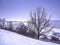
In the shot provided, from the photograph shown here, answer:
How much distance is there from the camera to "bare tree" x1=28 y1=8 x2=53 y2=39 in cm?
170

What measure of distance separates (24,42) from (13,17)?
23.5 inches

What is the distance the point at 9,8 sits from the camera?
191cm

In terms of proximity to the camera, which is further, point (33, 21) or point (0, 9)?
point (0, 9)

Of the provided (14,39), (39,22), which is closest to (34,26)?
(39,22)

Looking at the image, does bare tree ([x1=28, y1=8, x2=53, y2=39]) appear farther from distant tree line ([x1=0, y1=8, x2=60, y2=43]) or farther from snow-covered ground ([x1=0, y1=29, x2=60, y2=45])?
snow-covered ground ([x1=0, y1=29, x2=60, y2=45])

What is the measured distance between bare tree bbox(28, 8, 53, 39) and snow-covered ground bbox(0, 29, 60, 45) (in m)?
0.19

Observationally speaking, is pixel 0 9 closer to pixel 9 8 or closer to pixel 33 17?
pixel 9 8

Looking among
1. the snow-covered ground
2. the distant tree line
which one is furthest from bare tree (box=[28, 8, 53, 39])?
the snow-covered ground

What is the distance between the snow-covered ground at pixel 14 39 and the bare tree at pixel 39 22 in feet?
0.62

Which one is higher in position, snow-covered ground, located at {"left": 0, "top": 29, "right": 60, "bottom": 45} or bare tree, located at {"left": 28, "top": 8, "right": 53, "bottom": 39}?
bare tree, located at {"left": 28, "top": 8, "right": 53, "bottom": 39}

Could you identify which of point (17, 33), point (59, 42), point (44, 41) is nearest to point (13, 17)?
point (17, 33)

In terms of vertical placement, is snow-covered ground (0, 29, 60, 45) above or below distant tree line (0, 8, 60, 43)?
below

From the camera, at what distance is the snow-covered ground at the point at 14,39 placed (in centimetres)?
171

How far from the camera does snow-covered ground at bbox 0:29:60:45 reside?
1.71 meters
